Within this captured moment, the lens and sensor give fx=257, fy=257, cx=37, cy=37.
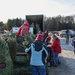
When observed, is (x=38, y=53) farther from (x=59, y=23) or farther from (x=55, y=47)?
(x=59, y=23)

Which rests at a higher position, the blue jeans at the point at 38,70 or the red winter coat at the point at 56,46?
the red winter coat at the point at 56,46

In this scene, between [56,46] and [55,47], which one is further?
[55,47]

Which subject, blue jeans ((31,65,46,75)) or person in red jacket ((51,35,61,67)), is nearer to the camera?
blue jeans ((31,65,46,75))

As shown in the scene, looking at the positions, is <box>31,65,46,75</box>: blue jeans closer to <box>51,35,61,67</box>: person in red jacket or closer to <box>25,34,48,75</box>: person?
<box>25,34,48,75</box>: person

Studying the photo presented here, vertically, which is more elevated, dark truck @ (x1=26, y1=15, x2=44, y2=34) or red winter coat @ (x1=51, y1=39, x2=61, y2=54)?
dark truck @ (x1=26, y1=15, x2=44, y2=34)

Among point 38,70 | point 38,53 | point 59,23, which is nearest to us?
point 38,53

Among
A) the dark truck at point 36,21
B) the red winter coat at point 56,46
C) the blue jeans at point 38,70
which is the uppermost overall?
the dark truck at point 36,21

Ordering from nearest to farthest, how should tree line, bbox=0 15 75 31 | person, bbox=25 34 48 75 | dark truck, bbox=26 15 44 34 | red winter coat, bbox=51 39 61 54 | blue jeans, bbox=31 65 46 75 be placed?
person, bbox=25 34 48 75 < blue jeans, bbox=31 65 46 75 < red winter coat, bbox=51 39 61 54 < dark truck, bbox=26 15 44 34 < tree line, bbox=0 15 75 31

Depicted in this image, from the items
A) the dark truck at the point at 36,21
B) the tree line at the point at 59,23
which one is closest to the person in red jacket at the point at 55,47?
the dark truck at the point at 36,21

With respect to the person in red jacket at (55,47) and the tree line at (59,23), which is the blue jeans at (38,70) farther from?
the tree line at (59,23)

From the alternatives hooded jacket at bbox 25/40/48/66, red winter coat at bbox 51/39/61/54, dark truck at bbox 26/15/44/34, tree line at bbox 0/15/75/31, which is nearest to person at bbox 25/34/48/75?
hooded jacket at bbox 25/40/48/66

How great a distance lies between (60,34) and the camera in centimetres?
4916

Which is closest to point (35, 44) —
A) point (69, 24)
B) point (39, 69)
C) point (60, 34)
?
point (39, 69)

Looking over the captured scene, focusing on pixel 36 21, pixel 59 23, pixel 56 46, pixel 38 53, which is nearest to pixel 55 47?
pixel 56 46
